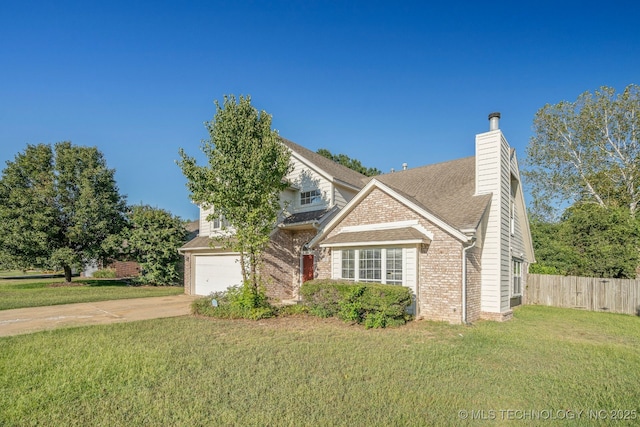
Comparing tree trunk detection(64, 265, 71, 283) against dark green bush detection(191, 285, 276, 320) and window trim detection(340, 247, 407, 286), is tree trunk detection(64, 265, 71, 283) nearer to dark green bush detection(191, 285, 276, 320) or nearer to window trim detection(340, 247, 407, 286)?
dark green bush detection(191, 285, 276, 320)

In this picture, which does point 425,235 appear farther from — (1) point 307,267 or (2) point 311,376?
(2) point 311,376

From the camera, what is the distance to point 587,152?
22578 mm

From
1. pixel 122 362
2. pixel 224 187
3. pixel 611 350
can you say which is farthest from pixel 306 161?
pixel 611 350

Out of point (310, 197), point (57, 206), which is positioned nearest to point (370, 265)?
point (310, 197)

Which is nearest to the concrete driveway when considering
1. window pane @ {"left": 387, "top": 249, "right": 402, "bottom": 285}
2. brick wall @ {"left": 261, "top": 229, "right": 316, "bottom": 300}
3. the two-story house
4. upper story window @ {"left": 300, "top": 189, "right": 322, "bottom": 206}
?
the two-story house

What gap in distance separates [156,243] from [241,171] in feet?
50.1

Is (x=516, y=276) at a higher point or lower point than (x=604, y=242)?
lower

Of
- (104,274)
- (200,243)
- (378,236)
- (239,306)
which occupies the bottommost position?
(104,274)

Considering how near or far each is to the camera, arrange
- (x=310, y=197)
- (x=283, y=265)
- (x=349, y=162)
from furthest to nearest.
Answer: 1. (x=349, y=162)
2. (x=310, y=197)
3. (x=283, y=265)

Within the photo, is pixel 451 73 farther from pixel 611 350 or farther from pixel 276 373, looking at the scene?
pixel 276 373

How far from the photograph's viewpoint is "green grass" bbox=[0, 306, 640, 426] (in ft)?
13.5

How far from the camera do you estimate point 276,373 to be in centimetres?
548

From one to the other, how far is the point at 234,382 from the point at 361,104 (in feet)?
56.6

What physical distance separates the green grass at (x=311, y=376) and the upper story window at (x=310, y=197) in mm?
7505
